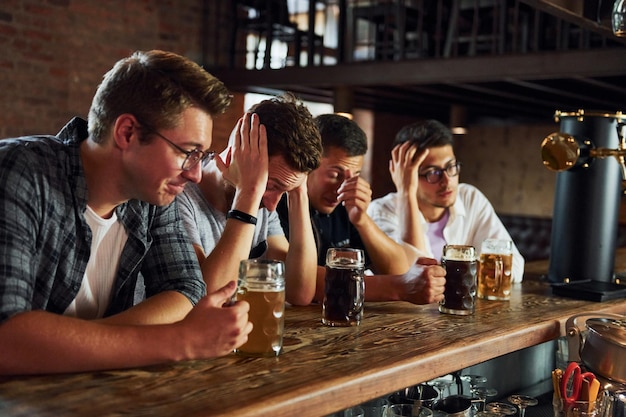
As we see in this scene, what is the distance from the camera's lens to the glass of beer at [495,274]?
209 centimetres

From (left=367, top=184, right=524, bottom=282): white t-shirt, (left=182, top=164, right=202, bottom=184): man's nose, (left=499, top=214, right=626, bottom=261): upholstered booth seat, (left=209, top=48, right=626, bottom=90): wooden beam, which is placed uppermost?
(left=209, top=48, right=626, bottom=90): wooden beam

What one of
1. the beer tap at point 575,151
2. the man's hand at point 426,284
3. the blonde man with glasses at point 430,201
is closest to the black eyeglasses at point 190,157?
the man's hand at point 426,284

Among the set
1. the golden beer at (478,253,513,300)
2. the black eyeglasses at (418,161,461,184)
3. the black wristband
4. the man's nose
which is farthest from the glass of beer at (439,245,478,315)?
the black eyeglasses at (418,161,461,184)

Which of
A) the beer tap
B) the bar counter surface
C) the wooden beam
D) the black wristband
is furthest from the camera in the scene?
the wooden beam

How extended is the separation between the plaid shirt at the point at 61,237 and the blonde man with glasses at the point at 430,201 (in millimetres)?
1233

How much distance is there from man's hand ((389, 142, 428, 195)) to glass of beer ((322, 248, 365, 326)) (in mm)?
1114

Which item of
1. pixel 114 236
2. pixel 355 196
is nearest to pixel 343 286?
pixel 114 236

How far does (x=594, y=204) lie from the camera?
2.36m

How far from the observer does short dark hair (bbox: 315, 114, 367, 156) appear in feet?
7.80

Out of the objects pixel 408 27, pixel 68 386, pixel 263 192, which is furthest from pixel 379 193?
pixel 68 386

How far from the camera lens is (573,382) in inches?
63.3

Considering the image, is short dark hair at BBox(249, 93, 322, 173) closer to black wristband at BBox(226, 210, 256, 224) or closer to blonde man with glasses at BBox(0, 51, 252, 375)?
black wristband at BBox(226, 210, 256, 224)

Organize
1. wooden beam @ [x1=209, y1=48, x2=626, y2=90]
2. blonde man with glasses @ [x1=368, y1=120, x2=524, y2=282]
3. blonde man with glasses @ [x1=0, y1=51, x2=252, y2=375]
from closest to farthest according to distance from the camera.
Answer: blonde man with glasses @ [x1=0, y1=51, x2=252, y2=375] → blonde man with glasses @ [x1=368, y1=120, x2=524, y2=282] → wooden beam @ [x1=209, y1=48, x2=626, y2=90]

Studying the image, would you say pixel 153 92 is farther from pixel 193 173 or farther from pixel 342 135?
pixel 342 135
